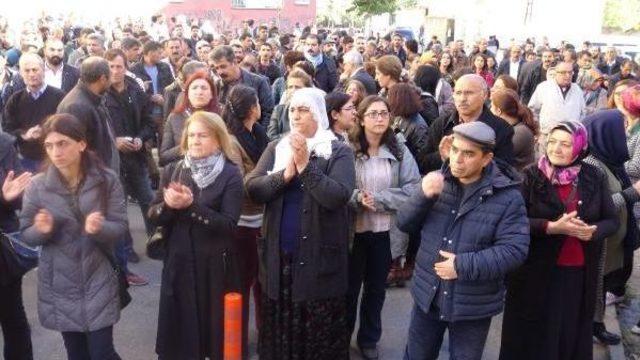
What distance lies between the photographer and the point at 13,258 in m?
3.49

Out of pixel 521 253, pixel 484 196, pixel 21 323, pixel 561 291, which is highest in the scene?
pixel 484 196

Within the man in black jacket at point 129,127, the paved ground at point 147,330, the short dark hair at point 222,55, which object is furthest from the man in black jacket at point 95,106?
the short dark hair at point 222,55

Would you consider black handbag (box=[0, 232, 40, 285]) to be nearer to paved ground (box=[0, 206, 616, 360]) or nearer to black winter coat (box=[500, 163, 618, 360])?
paved ground (box=[0, 206, 616, 360])

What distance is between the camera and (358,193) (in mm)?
4082

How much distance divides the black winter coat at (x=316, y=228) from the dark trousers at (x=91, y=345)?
3.14 feet

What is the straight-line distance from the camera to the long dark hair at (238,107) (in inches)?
178

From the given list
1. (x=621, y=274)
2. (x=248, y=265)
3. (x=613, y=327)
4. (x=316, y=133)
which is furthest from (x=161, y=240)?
(x=613, y=327)

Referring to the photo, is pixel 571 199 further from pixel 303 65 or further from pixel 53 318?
pixel 303 65

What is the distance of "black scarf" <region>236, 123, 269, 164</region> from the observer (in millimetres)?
4613

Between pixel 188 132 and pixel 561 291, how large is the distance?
246 cm

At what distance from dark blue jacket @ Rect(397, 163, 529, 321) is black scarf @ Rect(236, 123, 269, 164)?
64.3 inches

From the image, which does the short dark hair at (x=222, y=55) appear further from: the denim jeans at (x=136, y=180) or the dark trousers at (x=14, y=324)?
the dark trousers at (x=14, y=324)

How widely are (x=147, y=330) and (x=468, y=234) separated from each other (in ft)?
9.39

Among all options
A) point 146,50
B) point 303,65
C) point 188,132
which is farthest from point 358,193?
point 146,50
